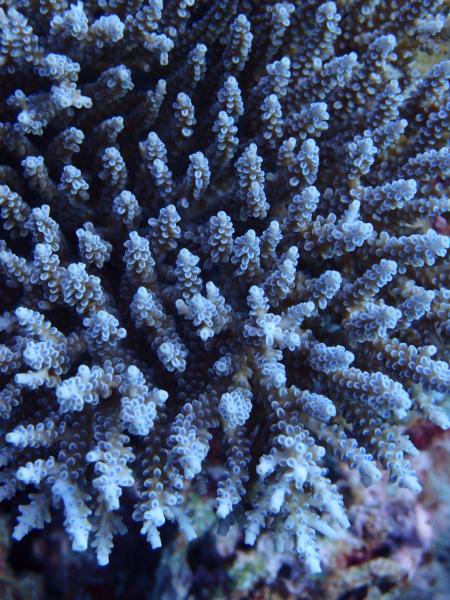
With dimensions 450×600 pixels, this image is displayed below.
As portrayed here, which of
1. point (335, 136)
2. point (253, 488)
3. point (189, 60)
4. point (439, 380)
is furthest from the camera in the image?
point (335, 136)

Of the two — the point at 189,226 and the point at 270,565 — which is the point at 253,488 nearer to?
the point at 270,565

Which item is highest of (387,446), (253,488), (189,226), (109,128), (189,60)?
(189,60)

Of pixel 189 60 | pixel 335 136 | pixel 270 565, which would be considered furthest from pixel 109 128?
pixel 270 565

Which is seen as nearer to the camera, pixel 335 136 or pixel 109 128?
pixel 109 128

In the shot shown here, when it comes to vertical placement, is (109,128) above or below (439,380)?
above

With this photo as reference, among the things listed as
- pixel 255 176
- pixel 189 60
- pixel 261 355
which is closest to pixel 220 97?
pixel 189 60

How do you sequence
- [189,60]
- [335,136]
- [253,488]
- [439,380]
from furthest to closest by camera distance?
1. [335,136]
2. [189,60]
3. [253,488]
4. [439,380]

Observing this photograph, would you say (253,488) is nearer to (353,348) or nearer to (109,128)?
(353,348)
